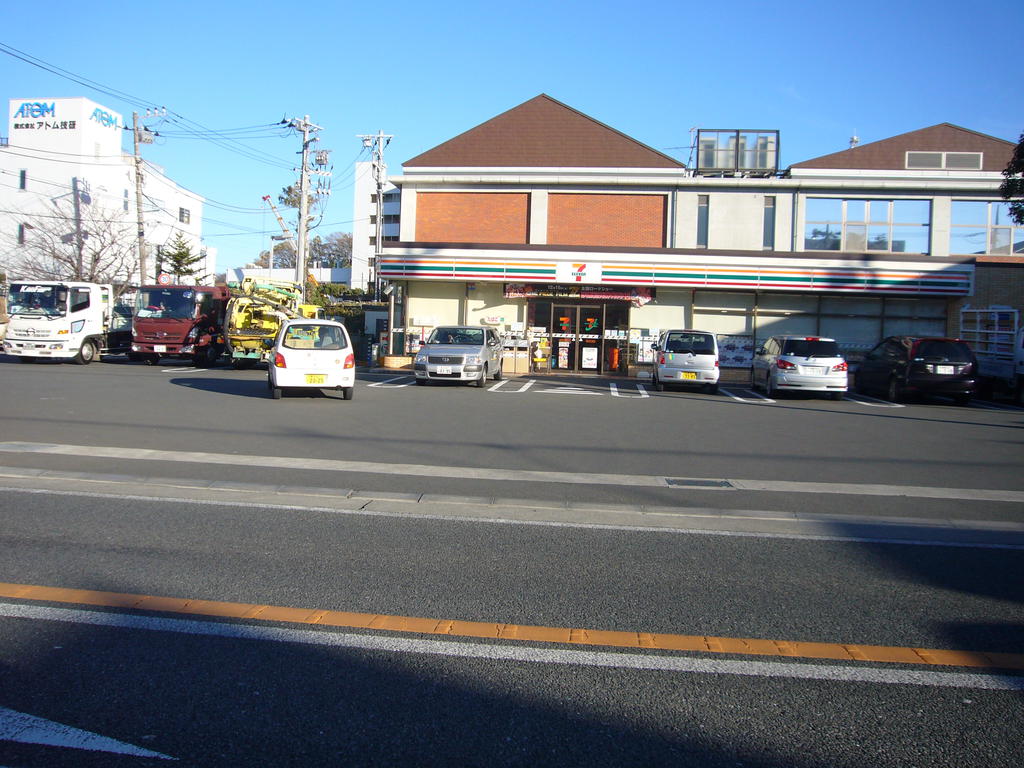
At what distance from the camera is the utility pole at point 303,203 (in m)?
34.1

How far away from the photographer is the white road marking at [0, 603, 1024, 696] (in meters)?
4.19

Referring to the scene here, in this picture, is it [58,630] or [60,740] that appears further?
[58,630]

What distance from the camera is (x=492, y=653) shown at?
14.3ft

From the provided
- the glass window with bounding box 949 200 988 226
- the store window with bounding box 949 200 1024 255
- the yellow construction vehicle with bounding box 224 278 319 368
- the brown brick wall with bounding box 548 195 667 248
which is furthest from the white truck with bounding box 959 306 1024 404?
the yellow construction vehicle with bounding box 224 278 319 368

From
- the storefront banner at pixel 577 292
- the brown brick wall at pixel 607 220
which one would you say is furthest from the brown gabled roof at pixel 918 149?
the storefront banner at pixel 577 292

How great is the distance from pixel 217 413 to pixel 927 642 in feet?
41.3

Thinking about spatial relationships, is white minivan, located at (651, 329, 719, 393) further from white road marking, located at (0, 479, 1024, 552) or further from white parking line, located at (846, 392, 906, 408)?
white road marking, located at (0, 479, 1024, 552)

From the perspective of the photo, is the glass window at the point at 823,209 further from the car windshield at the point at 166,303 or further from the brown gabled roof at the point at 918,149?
the car windshield at the point at 166,303

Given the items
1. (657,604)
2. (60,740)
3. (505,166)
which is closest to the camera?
(60,740)

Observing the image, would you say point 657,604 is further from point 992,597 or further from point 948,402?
point 948,402

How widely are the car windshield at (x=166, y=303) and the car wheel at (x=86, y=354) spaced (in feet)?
5.75

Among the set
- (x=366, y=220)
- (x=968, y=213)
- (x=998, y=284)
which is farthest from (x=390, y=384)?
(x=366, y=220)

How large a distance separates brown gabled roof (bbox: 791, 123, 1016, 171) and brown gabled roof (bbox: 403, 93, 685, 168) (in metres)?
6.53

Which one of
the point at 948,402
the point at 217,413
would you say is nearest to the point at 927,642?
the point at 217,413
